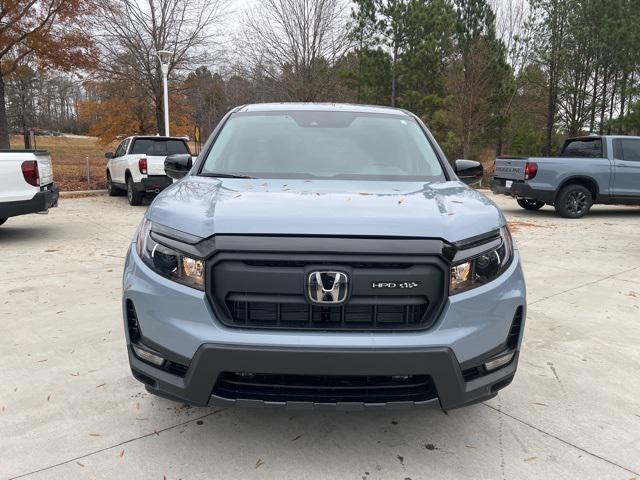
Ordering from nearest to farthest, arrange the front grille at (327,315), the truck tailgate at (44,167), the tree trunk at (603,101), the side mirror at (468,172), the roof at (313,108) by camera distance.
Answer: the front grille at (327,315), the side mirror at (468,172), the roof at (313,108), the truck tailgate at (44,167), the tree trunk at (603,101)

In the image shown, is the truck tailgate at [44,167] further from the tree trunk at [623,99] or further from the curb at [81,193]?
the tree trunk at [623,99]

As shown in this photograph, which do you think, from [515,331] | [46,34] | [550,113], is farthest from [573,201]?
[550,113]

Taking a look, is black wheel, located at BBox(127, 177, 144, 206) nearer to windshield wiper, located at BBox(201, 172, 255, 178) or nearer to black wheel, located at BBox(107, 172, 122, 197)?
black wheel, located at BBox(107, 172, 122, 197)

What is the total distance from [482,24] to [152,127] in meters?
17.4

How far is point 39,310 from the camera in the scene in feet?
15.1

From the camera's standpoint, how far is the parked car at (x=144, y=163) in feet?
38.8

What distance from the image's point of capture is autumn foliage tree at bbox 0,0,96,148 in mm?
14984

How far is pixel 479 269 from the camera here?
2.27 m

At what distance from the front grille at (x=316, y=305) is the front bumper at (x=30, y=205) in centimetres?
665

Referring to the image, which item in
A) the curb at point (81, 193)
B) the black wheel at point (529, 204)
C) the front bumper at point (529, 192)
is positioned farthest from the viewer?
Result: the curb at point (81, 193)

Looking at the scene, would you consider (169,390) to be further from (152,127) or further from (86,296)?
(152,127)

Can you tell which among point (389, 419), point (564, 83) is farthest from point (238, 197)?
point (564, 83)

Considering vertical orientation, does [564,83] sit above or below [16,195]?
above

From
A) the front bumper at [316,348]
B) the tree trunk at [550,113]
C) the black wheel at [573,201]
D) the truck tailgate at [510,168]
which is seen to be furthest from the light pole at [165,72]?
the tree trunk at [550,113]
